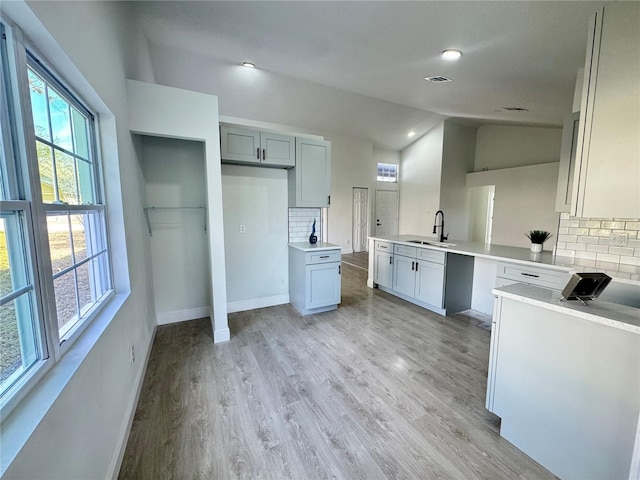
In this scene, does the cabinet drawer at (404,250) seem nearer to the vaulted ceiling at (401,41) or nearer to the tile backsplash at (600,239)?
the tile backsplash at (600,239)

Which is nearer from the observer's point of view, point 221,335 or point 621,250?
point 621,250

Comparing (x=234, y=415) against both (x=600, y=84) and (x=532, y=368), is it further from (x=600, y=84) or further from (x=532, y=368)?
(x=600, y=84)

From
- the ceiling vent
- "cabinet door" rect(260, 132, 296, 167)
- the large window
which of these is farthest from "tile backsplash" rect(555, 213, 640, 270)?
the large window

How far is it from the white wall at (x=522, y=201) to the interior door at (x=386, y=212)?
2479 millimetres

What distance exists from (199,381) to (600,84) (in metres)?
3.75

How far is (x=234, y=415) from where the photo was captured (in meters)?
1.87

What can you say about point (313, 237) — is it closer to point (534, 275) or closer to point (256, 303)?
point (256, 303)

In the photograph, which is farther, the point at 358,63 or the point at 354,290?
the point at 354,290

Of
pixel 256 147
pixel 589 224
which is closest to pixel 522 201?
pixel 589 224

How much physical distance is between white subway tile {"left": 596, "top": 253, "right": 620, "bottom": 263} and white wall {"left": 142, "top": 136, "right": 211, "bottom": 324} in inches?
158

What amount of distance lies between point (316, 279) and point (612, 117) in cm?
296

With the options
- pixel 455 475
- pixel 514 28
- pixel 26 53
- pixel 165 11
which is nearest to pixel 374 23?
pixel 514 28

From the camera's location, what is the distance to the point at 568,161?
2586 mm

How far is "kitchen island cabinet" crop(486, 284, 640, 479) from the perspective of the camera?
4.04 ft
